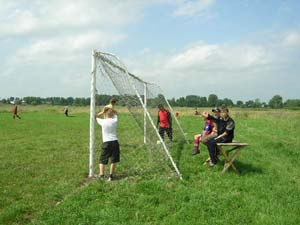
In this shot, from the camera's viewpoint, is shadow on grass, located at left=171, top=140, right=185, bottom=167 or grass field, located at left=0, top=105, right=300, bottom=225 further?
shadow on grass, located at left=171, top=140, right=185, bottom=167

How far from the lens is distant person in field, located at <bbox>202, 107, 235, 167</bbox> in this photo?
10281mm

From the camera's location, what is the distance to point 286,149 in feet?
48.3

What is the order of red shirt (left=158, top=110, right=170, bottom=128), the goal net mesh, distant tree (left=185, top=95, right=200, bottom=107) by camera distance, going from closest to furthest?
the goal net mesh < red shirt (left=158, top=110, right=170, bottom=128) < distant tree (left=185, top=95, right=200, bottom=107)

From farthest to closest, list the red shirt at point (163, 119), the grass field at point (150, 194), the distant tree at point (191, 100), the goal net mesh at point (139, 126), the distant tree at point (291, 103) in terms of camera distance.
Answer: the distant tree at point (291, 103), the distant tree at point (191, 100), the red shirt at point (163, 119), the goal net mesh at point (139, 126), the grass field at point (150, 194)

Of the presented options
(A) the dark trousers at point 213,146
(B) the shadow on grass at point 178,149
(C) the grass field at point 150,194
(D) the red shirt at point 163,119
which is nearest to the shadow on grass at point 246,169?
(C) the grass field at point 150,194

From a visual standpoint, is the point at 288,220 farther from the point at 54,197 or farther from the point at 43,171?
the point at 43,171

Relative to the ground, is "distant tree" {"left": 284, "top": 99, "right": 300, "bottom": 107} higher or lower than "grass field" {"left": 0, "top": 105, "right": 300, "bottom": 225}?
higher

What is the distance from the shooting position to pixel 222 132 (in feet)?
34.3

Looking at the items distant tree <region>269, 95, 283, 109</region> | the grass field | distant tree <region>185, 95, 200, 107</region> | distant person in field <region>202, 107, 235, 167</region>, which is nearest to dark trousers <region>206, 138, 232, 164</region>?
distant person in field <region>202, 107, 235, 167</region>

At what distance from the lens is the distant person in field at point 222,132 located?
10281 mm

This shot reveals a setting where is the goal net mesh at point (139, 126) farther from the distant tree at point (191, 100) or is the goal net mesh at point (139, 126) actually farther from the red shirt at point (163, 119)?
the distant tree at point (191, 100)

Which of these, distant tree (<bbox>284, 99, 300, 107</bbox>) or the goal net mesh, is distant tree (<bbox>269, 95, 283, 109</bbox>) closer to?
distant tree (<bbox>284, 99, 300, 107</bbox>)

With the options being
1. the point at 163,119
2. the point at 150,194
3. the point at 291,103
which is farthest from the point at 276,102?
the point at 150,194

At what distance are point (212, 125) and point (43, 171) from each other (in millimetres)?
5484
